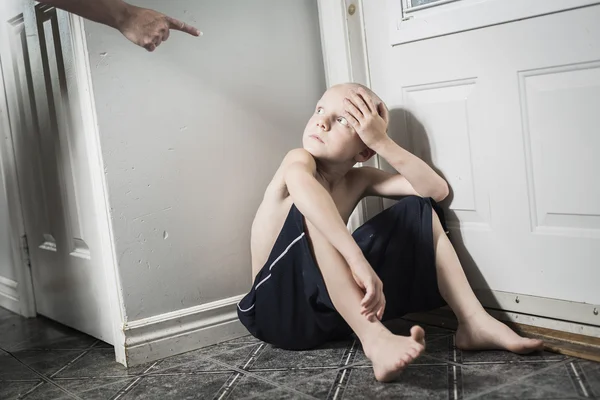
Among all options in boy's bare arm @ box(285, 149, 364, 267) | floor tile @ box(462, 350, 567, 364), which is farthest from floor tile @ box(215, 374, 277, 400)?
floor tile @ box(462, 350, 567, 364)

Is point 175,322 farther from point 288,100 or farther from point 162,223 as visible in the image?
point 288,100

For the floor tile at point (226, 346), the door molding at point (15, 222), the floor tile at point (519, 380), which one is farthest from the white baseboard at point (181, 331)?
the door molding at point (15, 222)

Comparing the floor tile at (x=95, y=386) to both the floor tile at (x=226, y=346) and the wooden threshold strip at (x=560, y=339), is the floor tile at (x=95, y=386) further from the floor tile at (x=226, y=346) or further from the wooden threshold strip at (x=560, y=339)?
the wooden threshold strip at (x=560, y=339)

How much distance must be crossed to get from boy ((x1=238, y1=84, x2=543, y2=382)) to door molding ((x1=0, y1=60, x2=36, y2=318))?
978 mm

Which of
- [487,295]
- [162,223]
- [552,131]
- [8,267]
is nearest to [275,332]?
[162,223]

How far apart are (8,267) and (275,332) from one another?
1.23 m

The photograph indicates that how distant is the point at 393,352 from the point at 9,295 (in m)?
1.65

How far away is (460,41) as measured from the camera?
1707 mm

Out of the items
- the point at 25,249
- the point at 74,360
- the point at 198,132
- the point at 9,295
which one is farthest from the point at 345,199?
the point at 9,295

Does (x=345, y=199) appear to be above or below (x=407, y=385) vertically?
above

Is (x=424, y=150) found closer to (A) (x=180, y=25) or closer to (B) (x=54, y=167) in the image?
(A) (x=180, y=25)

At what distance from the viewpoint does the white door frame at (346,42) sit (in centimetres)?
193

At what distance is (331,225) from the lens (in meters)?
1.53

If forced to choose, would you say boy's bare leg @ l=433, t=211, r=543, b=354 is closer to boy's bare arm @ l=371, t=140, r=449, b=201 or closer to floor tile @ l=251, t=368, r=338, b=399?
boy's bare arm @ l=371, t=140, r=449, b=201
